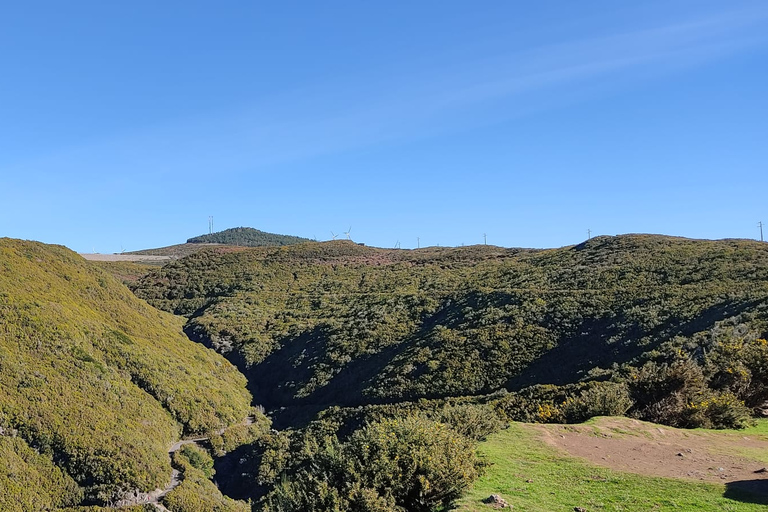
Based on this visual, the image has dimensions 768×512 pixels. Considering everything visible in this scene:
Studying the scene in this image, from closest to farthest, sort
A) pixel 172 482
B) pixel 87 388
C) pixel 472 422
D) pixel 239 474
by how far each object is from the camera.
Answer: pixel 472 422 < pixel 172 482 < pixel 87 388 < pixel 239 474

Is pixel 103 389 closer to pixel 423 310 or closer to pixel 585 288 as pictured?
pixel 423 310

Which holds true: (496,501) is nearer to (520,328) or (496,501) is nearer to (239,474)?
(239,474)

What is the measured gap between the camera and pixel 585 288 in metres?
44.8

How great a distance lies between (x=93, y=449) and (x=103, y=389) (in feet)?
20.2

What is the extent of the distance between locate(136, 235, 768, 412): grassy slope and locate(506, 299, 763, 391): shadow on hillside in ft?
0.40

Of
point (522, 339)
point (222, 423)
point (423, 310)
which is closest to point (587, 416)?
point (522, 339)

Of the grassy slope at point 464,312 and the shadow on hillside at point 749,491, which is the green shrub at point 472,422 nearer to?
the shadow on hillside at point 749,491

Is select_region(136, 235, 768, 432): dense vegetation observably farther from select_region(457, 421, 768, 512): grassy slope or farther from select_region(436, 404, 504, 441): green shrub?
select_region(457, 421, 768, 512): grassy slope

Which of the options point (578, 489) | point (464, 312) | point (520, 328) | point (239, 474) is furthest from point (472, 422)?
point (464, 312)

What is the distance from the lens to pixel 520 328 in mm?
36625

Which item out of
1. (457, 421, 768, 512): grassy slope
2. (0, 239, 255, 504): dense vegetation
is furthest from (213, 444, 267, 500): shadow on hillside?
(457, 421, 768, 512): grassy slope

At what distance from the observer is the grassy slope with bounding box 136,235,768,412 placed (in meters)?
31.0

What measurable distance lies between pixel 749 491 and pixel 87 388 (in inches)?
1180

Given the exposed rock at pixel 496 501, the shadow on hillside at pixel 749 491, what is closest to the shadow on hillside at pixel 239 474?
the exposed rock at pixel 496 501
